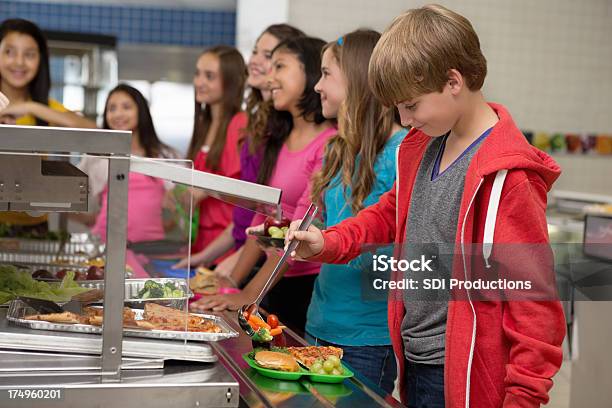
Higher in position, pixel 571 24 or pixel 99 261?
pixel 571 24

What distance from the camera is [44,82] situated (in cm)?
392

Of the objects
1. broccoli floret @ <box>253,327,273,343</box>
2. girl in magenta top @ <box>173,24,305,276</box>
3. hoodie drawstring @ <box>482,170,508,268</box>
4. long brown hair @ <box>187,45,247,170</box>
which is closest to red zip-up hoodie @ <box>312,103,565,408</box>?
hoodie drawstring @ <box>482,170,508,268</box>

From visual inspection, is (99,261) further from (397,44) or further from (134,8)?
(134,8)

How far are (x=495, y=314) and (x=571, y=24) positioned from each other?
4547 mm

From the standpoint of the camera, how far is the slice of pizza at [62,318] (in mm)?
1569

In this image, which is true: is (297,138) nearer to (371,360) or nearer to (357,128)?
(357,128)

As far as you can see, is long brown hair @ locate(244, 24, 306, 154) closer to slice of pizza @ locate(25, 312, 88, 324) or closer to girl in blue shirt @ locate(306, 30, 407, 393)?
girl in blue shirt @ locate(306, 30, 407, 393)

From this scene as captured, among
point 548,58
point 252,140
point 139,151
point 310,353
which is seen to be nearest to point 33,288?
point 310,353

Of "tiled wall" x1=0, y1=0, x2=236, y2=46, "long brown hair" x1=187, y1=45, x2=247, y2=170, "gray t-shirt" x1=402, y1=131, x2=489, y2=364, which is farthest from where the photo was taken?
"tiled wall" x1=0, y1=0, x2=236, y2=46

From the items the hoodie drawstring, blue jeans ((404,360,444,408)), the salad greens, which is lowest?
blue jeans ((404,360,444,408))

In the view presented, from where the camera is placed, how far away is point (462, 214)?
167 centimetres

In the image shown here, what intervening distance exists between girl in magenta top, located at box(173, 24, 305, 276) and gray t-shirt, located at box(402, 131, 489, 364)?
1269mm

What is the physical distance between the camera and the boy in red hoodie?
161cm

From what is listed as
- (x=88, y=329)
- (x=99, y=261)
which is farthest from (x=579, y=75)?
(x=88, y=329)
